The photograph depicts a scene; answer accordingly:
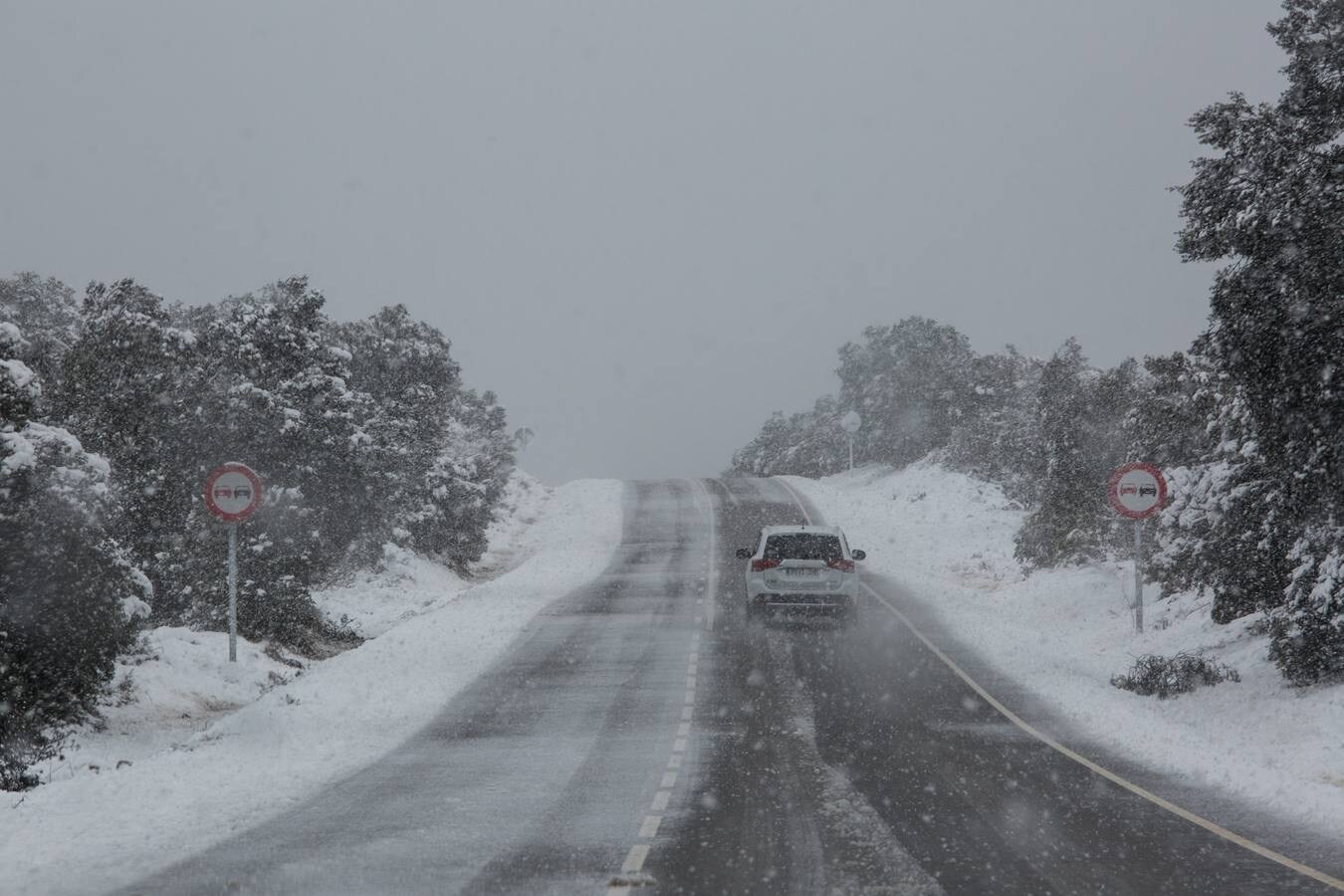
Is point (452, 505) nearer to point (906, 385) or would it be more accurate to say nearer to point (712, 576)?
point (712, 576)

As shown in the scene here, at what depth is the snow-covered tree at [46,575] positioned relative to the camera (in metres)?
13.4

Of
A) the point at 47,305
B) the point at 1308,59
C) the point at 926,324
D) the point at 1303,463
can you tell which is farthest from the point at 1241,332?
the point at 926,324

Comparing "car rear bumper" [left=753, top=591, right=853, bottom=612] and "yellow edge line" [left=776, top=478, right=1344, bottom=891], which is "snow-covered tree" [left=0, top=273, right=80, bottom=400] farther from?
"yellow edge line" [left=776, top=478, right=1344, bottom=891]

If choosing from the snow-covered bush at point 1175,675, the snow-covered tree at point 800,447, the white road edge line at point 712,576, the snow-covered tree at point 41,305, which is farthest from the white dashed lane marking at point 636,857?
the snow-covered tree at point 800,447

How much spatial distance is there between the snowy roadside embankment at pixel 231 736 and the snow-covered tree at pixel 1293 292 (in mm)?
9872

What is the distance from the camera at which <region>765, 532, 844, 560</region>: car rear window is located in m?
22.6

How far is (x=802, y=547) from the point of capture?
22750 millimetres

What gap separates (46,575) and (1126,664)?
14854mm

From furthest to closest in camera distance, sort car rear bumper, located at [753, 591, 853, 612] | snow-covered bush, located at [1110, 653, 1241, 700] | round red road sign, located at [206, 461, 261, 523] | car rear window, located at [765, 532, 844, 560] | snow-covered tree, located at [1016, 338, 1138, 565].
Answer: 1. snow-covered tree, located at [1016, 338, 1138, 565]
2. car rear window, located at [765, 532, 844, 560]
3. car rear bumper, located at [753, 591, 853, 612]
4. round red road sign, located at [206, 461, 261, 523]
5. snow-covered bush, located at [1110, 653, 1241, 700]

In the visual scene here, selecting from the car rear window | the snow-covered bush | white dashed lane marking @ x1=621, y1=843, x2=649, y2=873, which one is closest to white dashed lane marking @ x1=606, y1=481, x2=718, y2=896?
white dashed lane marking @ x1=621, y1=843, x2=649, y2=873

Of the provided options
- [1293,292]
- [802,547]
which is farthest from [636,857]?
[802,547]

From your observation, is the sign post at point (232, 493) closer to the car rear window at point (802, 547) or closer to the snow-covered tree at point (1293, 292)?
the car rear window at point (802, 547)

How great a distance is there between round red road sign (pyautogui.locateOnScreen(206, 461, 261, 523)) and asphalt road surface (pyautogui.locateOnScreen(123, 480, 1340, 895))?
4.07m

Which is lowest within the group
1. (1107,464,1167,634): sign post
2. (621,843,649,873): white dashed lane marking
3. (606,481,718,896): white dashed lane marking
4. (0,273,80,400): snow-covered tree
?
(606,481,718,896): white dashed lane marking
